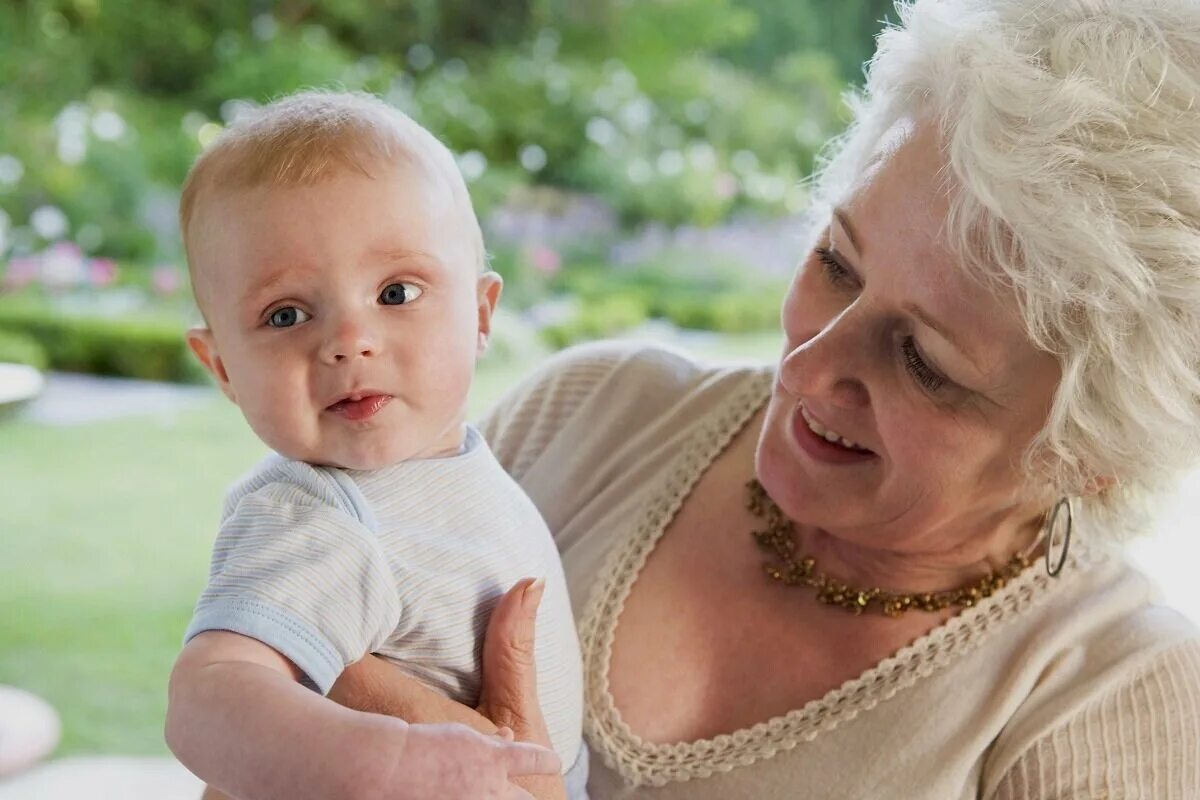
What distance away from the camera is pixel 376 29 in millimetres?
4527

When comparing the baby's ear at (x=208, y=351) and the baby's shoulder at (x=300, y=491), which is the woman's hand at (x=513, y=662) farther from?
the baby's ear at (x=208, y=351)

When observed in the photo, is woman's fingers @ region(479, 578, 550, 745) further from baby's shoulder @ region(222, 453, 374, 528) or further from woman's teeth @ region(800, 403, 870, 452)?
woman's teeth @ region(800, 403, 870, 452)

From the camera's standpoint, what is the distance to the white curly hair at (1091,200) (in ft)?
4.12

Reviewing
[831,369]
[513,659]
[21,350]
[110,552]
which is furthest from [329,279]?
[21,350]

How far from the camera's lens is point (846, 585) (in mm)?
1564

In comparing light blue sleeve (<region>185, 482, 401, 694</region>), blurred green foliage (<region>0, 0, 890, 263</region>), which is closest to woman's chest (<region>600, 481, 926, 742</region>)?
light blue sleeve (<region>185, 482, 401, 694</region>)

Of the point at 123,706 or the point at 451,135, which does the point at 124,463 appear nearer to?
the point at 123,706

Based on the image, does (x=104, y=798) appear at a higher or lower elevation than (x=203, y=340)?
lower

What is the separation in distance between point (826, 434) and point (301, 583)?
658mm

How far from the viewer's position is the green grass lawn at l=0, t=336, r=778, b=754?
3.63m

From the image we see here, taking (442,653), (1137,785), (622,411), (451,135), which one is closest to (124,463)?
(451,135)

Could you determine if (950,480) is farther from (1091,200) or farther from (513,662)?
(513,662)

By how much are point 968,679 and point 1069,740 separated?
5.0 inches

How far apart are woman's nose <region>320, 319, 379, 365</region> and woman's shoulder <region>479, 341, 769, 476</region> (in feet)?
1.95
